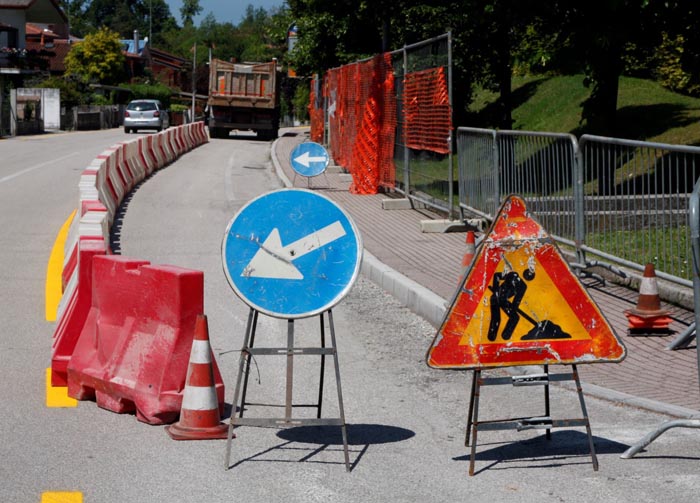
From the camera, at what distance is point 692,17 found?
18.2 metres

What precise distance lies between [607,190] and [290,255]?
622cm

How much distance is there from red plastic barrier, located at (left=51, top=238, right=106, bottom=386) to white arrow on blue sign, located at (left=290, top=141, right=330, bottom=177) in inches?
541

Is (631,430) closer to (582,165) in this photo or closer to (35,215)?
(582,165)

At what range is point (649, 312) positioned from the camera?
9227 millimetres

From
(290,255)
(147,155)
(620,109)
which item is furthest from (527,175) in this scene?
(620,109)

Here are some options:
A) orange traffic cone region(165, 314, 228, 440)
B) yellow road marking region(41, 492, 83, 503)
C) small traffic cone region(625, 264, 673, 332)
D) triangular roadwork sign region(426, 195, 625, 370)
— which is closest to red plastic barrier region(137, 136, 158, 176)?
small traffic cone region(625, 264, 673, 332)

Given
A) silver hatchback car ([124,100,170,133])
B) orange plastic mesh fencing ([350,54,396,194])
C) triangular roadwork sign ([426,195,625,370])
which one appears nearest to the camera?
triangular roadwork sign ([426,195,625,370])

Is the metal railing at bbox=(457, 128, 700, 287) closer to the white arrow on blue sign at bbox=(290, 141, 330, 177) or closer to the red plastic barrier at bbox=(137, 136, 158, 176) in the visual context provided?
the white arrow on blue sign at bbox=(290, 141, 330, 177)

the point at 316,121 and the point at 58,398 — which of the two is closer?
the point at 58,398

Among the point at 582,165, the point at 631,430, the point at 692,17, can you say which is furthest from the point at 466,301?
the point at 692,17

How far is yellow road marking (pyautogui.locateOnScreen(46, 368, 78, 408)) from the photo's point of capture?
7.25m

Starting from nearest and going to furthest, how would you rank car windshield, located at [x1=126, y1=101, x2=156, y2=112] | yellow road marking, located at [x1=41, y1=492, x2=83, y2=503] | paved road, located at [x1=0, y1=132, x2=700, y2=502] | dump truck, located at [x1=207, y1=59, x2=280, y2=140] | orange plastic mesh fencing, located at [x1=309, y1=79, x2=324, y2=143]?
yellow road marking, located at [x1=41, y1=492, x2=83, y2=503], paved road, located at [x1=0, y1=132, x2=700, y2=502], orange plastic mesh fencing, located at [x1=309, y1=79, x2=324, y2=143], dump truck, located at [x1=207, y1=59, x2=280, y2=140], car windshield, located at [x1=126, y1=101, x2=156, y2=112]

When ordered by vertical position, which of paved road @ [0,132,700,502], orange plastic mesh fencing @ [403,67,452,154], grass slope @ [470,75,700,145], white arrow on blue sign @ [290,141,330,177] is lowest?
paved road @ [0,132,700,502]

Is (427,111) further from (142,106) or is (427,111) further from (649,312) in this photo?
(142,106)
